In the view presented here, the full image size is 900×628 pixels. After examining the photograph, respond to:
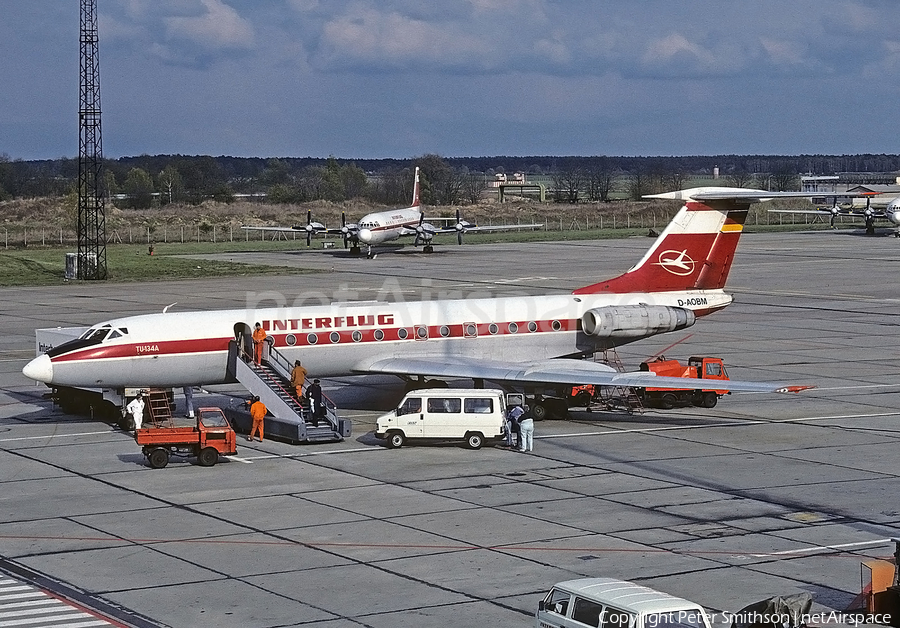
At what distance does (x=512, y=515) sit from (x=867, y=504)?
23.5 feet

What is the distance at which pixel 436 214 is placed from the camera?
514ft

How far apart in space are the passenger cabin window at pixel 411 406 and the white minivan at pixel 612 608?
14.9 m

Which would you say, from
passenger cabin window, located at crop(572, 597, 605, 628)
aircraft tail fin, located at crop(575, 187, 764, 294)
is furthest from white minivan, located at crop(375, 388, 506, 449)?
passenger cabin window, located at crop(572, 597, 605, 628)

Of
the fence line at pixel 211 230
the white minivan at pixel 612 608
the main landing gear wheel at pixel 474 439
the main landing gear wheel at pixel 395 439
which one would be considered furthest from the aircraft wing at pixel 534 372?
the fence line at pixel 211 230

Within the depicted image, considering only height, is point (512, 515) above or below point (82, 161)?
below

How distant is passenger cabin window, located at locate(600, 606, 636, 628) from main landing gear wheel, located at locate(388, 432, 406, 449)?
16120mm

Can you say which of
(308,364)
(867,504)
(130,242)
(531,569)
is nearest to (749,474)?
(867,504)

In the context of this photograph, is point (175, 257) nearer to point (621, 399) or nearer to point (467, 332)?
point (467, 332)

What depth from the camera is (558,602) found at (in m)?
17.3

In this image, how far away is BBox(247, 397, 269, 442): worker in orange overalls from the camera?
33.7m

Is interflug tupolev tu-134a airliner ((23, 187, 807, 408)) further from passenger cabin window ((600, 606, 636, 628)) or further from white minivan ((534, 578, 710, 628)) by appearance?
passenger cabin window ((600, 606, 636, 628))

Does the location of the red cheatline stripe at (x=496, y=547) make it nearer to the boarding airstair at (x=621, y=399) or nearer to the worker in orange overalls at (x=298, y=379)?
the worker in orange overalls at (x=298, y=379)

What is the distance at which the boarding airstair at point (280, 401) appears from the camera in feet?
108

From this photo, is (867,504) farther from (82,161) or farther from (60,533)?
(82,161)
